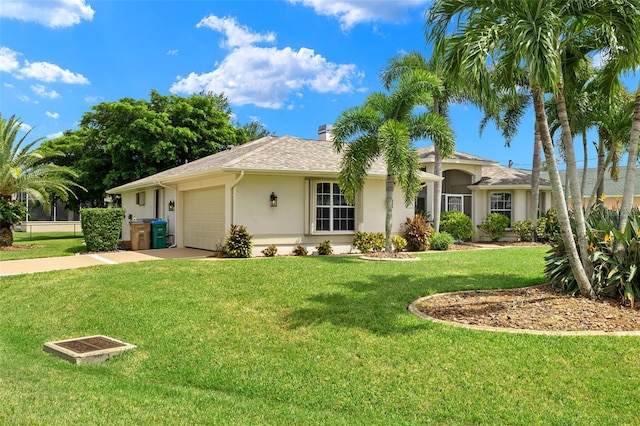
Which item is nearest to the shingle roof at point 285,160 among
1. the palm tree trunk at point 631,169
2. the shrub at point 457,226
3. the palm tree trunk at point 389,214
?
the palm tree trunk at point 389,214

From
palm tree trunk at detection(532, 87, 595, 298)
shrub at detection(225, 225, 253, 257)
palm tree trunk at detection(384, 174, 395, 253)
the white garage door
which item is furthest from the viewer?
the white garage door

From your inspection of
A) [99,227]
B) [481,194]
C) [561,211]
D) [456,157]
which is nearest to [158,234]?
[99,227]

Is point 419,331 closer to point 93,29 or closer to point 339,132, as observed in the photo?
point 339,132

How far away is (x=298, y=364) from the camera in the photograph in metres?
5.59

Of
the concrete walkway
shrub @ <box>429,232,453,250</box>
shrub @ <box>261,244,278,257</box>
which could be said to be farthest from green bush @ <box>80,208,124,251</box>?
shrub @ <box>429,232,453,250</box>

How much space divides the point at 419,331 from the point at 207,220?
1218cm

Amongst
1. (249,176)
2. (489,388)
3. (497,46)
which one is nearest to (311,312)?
(489,388)

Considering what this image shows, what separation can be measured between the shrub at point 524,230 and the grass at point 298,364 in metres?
13.3

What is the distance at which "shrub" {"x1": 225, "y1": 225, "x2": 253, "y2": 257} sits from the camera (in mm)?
14469

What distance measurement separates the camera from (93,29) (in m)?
12.0

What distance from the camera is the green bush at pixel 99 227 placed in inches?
671

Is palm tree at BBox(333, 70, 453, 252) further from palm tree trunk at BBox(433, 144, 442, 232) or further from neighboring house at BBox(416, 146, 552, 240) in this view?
neighboring house at BBox(416, 146, 552, 240)

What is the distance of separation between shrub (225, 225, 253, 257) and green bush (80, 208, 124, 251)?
17.7 feet

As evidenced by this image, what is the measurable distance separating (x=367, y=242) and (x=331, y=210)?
164 centimetres
